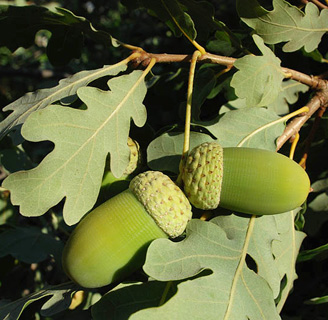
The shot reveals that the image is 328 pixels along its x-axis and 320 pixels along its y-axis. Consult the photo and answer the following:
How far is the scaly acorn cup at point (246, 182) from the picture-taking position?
1.15m

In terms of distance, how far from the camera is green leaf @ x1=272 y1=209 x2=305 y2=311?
1.36 metres

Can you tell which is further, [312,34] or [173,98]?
[173,98]

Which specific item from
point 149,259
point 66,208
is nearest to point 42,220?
point 66,208

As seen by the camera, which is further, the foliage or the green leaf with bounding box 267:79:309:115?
the green leaf with bounding box 267:79:309:115

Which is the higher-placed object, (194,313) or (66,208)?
(66,208)

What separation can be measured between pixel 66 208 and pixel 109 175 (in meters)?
0.22

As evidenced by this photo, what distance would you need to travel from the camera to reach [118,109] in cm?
129

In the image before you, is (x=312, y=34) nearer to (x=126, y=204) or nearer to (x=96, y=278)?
(x=126, y=204)

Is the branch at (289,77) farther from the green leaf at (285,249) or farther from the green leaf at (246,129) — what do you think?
the green leaf at (285,249)

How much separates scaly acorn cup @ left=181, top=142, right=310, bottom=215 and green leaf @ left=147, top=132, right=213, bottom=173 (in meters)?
0.13

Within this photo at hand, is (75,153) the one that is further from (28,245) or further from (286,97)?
(286,97)

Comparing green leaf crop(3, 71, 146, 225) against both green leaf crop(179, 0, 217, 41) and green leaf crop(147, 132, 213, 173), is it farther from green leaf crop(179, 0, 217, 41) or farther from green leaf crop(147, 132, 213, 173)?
green leaf crop(179, 0, 217, 41)

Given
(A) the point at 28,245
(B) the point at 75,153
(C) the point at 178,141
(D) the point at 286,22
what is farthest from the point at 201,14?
(A) the point at 28,245

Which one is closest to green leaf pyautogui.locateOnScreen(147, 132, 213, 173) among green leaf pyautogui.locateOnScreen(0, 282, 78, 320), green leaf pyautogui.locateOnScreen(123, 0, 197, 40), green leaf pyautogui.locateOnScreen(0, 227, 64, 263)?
green leaf pyautogui.locateOnScreen(123, 0, 197, 40)
